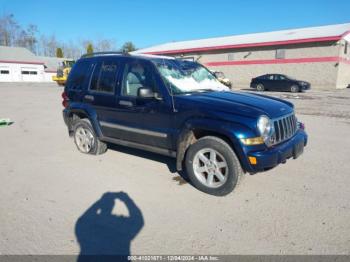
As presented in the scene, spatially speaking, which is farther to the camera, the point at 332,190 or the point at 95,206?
the point at 332,190

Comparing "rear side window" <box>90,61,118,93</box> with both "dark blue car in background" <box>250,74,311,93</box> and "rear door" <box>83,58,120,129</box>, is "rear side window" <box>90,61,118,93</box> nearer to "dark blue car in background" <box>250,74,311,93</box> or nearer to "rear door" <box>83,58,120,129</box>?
"rear door" <box>83,58,120,129</box>

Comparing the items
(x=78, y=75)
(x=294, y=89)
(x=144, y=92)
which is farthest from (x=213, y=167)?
(x=294, y=89)

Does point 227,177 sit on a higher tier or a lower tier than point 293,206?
higher

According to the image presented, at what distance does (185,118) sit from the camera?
407 centimetres

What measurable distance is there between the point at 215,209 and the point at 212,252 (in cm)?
85

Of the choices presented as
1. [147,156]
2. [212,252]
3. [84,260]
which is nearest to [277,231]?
[212,252]

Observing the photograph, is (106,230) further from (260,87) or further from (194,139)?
(260,87)

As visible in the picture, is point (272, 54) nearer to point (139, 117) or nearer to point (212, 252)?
point (139, 117)

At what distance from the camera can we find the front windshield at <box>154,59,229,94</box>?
450 centimetres

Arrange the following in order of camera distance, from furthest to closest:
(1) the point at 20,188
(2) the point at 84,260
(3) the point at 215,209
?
(1) the point at 20,188
(3) the point at 215,209
(2) the point at 84,260

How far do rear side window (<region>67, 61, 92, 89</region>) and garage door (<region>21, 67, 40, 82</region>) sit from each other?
51.3 metres

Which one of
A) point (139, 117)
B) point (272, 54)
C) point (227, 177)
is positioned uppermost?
point (272, 54)

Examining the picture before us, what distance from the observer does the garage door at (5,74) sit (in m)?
47.4

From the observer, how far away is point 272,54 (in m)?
28.0
